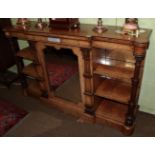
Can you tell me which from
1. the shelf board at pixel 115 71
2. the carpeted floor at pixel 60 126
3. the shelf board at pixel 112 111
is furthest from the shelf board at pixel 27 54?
the shelf board at pixel 112 111

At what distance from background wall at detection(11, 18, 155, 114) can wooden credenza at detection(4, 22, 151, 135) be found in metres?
0.09

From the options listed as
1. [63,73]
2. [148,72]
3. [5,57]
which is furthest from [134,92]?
[5,57]

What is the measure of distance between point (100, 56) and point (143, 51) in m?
0.58

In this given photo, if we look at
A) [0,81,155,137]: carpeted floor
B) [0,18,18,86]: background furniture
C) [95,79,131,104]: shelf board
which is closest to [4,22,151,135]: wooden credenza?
[95,79,131,104]: shelf board

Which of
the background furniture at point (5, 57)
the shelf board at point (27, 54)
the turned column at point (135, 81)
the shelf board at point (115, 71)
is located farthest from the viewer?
the background furniture at point (5, 57)

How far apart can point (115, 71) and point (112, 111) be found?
2.09 feet

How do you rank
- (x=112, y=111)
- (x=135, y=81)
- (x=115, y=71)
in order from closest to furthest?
(x=135, y=81) < (x=115, y=71) < (x=112, y=111)

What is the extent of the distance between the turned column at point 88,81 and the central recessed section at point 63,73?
0.61 feet

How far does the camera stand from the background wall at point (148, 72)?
73.0 inches

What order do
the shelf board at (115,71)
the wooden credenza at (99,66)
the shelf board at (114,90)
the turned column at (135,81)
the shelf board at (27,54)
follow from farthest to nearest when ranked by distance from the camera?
1. the shelf board at (27,54)
2. the shelf board at (114,90)
3. the shelf board at (115,71)
4. the wooden credenza at (99,66)
5. the turned column at (135,81)

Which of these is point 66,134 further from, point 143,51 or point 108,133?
point 143,51

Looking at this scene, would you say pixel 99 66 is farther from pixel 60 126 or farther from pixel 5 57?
pixel 5 57

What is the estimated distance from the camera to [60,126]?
2436mm

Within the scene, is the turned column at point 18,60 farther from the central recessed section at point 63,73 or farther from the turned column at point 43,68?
the central recessed section at point 63,73
